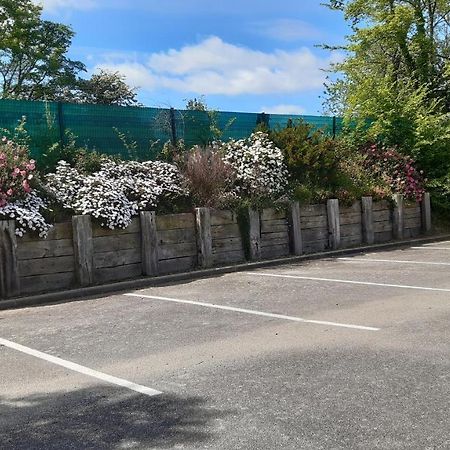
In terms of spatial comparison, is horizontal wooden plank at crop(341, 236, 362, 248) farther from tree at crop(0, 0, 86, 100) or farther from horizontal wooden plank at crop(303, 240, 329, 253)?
tree at crop(0, 0, 86, 100)

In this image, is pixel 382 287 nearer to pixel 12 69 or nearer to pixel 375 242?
pixel 375 242

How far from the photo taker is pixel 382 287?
8953 millimetres

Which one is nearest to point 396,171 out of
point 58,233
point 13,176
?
point 58,233

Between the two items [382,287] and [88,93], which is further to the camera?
[88,93]

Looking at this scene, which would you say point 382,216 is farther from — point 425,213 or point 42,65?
point 42,65

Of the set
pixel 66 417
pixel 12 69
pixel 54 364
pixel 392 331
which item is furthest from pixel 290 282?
pixel 12 69

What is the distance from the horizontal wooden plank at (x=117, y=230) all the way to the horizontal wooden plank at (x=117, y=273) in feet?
1.96

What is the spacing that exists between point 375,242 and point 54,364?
11410mm

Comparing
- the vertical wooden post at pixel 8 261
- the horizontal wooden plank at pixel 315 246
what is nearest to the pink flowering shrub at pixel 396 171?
the horizontal wooden plank at pixel 315 246

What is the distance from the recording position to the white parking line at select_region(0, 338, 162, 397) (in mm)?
4676

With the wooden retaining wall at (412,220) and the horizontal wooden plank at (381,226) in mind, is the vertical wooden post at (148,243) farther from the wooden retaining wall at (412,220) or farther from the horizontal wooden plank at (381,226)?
the wooden retaining wall at (412,220)

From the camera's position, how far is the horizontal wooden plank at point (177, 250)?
11047 mm

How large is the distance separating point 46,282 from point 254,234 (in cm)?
474

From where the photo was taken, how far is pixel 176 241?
37.1ft
